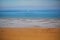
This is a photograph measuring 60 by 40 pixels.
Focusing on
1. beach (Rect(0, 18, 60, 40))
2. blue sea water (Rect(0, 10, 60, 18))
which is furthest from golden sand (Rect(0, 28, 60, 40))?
blue sea water (Rect(0, 10, 60, 18))

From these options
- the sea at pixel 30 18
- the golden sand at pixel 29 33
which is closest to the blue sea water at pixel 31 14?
the sea at pixel 30 18

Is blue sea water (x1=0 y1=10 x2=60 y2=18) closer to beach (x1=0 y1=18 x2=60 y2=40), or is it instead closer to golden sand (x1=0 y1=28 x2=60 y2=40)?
beach (x1=0 y1=18 x2=60 y2=40)

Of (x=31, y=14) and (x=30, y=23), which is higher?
(x=31, y=14)

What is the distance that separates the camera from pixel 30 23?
132cm

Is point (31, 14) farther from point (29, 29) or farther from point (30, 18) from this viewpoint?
point (29, 29)

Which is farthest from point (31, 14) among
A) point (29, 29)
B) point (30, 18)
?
point (29, 29)

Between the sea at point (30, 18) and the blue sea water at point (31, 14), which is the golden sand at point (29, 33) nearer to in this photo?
the sea at point (30, 18)

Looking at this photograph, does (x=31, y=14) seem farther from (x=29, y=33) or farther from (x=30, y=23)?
(x=29, y=33)

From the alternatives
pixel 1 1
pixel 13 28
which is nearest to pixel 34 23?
pixel 13 28

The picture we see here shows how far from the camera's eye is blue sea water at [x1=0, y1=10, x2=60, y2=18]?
129 cm

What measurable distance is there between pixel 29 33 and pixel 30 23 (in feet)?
0.50

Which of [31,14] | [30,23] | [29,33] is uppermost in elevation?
[31,14]

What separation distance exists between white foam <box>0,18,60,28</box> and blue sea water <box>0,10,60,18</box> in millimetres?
61

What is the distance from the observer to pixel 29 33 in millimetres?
1306
